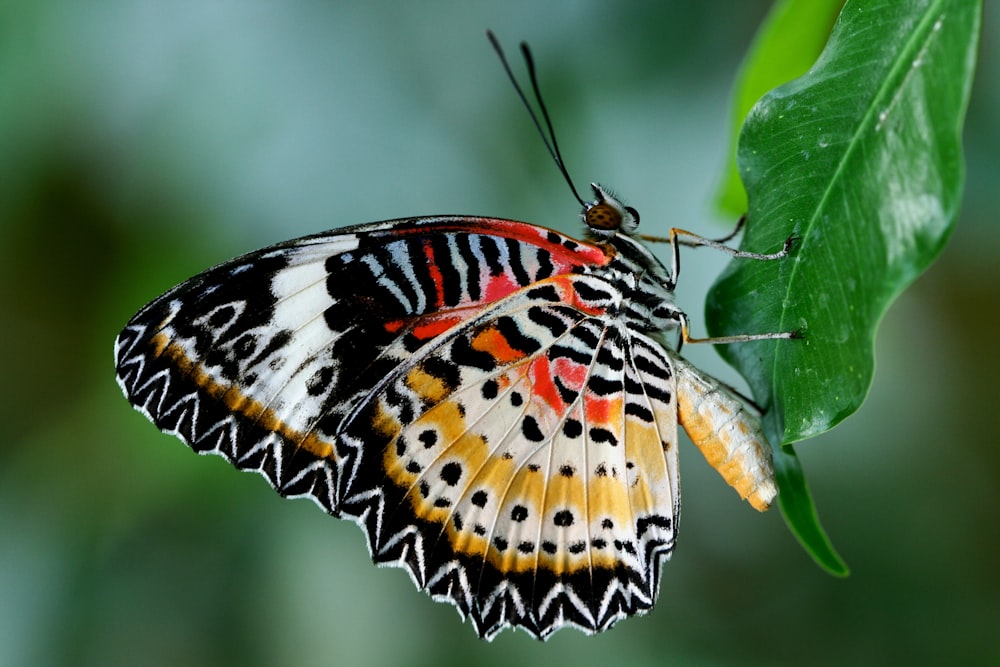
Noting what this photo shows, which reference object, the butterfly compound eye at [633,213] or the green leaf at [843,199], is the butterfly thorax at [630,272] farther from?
the green leaf at [843,199]

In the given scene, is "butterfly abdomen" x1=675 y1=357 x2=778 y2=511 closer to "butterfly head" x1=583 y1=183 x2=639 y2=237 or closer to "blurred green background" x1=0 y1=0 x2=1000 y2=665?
"butterfly head" x1=583 y1=183 x2=639 y2=237

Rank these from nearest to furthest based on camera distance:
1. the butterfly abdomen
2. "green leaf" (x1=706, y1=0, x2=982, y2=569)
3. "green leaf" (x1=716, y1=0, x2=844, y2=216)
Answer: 1. "green leaf" (x1=706, y1=0, x2=982, y2=569)
2. the butterfly abdomen
3. "green leaf" (x1=716, y1=0, x2=844, y2=216)

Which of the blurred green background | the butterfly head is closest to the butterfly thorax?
the butterfly head

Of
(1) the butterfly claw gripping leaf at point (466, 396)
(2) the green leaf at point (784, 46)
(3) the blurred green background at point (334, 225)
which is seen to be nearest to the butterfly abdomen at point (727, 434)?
(1) the butterfly claw gripping leaf at point (466, 396)

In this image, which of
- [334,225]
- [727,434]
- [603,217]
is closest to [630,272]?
[603,217]

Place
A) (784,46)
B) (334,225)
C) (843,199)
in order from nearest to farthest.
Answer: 1. (843,199)
2. (784,46)
3. (334,225)

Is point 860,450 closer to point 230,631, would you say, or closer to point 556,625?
point 556,625

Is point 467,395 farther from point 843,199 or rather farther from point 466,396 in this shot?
point 843,199
